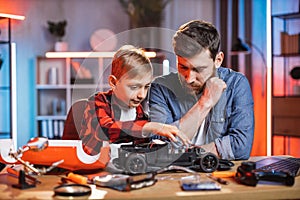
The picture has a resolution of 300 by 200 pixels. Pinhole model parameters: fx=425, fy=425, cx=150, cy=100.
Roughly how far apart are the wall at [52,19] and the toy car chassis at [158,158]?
3.56 m

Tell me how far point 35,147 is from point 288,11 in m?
3.27

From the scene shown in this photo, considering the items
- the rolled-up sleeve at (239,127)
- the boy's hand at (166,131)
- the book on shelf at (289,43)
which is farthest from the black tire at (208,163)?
the book on shelf at (289,43)

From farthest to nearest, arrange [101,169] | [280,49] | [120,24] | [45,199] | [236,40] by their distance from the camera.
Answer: [120,24], [236,40], [280,49], [101,169], [45,199]

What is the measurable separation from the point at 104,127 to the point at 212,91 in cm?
40

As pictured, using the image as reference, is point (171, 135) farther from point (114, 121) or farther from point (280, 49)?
point (280, 49)

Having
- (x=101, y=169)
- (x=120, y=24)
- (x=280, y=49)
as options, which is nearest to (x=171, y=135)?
(x=101, y=169)

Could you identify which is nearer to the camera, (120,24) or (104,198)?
(104,198)

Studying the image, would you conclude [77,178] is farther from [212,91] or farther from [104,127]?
[212,91]

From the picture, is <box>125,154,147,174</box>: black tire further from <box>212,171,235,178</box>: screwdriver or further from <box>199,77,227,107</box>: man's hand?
<box>199,77,227,107</box>: man's hand

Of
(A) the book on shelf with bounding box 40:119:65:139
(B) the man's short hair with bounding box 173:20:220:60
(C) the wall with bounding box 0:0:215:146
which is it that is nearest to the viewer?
(B) the man's short hair with bounding box 173:20:220:60

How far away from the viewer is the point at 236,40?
4.25 meters

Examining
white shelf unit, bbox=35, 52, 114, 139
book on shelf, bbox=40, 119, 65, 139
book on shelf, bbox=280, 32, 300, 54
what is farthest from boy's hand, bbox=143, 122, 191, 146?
book on shelf, bbox=40, 119, 65, 139

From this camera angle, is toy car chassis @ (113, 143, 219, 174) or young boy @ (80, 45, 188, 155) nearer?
toy car chassis @ (113, 143, 219, 174)

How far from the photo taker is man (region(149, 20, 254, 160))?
4.44 ft
